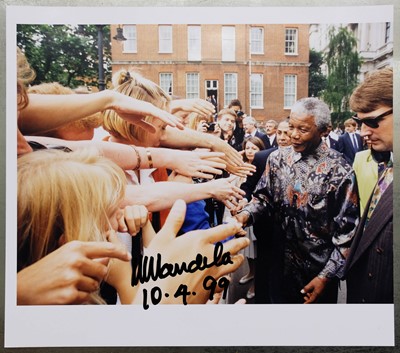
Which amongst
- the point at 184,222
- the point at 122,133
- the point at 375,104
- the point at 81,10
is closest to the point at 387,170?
the point at 375,104

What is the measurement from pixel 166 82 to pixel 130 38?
474 mm

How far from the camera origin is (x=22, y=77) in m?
3.97

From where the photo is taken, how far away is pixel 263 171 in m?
4.08

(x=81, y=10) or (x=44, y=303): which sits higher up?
(x=81, y=10)

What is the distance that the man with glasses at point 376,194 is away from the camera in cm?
402

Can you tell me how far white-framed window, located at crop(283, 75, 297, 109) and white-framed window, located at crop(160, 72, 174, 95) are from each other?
967 mm

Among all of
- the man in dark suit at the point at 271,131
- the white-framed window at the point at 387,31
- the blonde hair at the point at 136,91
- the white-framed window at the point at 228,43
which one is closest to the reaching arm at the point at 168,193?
the blonde hair at the point at 136,91

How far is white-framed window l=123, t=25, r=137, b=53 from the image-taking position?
396 cm

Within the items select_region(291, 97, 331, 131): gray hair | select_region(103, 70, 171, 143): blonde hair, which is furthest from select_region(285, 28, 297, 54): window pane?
select_region(103, 70, 171, 143): blonde hair

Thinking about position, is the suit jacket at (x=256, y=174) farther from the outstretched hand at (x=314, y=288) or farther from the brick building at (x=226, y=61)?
the outstretched hand at (x=314, y=288)

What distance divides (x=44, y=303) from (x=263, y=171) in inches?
85.6

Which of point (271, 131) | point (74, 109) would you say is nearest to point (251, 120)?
point (271, 131)

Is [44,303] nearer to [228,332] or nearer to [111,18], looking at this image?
[228,332]

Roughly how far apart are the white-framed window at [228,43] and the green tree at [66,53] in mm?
979
